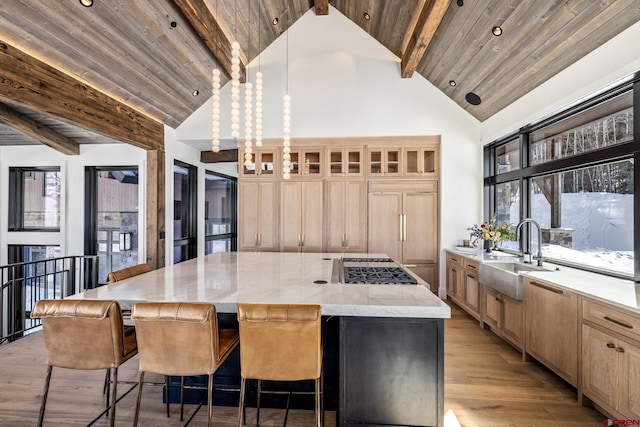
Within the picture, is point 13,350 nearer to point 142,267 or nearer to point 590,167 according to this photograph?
point 142,267

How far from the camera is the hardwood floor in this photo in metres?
1.95

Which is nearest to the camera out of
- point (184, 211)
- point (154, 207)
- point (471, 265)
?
point (471, 265)

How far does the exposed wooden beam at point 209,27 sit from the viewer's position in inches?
120

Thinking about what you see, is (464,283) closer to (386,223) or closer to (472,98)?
(386,223)

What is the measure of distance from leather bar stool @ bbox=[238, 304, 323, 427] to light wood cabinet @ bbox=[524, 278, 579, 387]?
1.92 metres

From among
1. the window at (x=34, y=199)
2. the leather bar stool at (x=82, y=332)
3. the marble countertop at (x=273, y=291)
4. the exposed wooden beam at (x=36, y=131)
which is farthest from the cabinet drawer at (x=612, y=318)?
the window at (x=34, y=199)

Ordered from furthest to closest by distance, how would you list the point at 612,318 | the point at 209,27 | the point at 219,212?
the point at 219,212, the point at 209,27, the point at 612,318

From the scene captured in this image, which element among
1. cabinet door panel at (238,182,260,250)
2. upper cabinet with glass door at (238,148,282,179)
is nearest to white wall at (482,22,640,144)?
upper cabinet with glass door at (238,148,282,179)

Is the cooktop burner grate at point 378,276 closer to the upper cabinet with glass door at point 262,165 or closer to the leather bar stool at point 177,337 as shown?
the leather bar stool at point 177,337

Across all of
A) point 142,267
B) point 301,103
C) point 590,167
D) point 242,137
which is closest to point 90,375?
point 142,267

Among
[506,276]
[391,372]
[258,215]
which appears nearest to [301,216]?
[258,215]

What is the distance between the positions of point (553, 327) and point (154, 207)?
4.82 m

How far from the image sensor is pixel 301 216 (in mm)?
4801

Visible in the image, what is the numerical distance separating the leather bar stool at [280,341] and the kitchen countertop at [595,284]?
5.97ft
